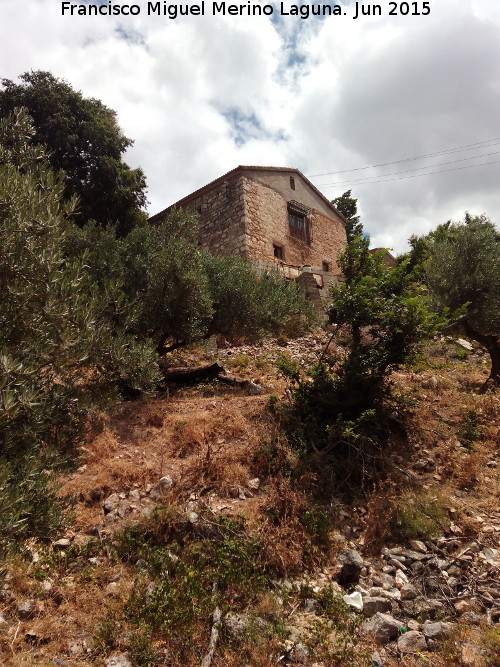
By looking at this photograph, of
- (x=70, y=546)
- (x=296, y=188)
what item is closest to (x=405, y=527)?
(x=70, y=546)

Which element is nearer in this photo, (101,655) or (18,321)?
(101,655)

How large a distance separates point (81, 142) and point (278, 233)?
9670 millimetres

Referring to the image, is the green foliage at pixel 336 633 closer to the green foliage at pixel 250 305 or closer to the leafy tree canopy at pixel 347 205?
the green foliage at pixel 250 305

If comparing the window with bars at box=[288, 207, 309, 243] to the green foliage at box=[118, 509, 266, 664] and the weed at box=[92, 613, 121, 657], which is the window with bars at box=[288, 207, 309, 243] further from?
the weed at box=[92, 613, 121, 657]

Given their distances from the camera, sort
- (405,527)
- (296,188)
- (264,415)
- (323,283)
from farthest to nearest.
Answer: (296,188)
(323,283)
(264,415)
(405,527)

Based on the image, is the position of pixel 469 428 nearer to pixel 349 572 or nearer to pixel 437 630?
pixel 349 572

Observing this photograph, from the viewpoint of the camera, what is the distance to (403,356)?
6.96 metres

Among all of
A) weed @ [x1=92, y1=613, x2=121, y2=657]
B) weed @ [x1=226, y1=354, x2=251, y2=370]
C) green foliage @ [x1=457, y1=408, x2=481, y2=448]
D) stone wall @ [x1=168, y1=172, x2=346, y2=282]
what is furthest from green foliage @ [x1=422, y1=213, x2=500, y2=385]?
weed @ [x1=92, y1=613, x2=121, y2=657]

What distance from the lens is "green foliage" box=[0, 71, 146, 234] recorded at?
17047 mm

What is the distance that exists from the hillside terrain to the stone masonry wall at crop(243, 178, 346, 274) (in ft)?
37.8

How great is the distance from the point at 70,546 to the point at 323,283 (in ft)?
44.3

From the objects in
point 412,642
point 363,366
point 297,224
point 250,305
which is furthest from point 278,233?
point 412,642

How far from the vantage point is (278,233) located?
19.1 metres

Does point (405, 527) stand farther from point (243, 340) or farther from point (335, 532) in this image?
point (243, 340)
